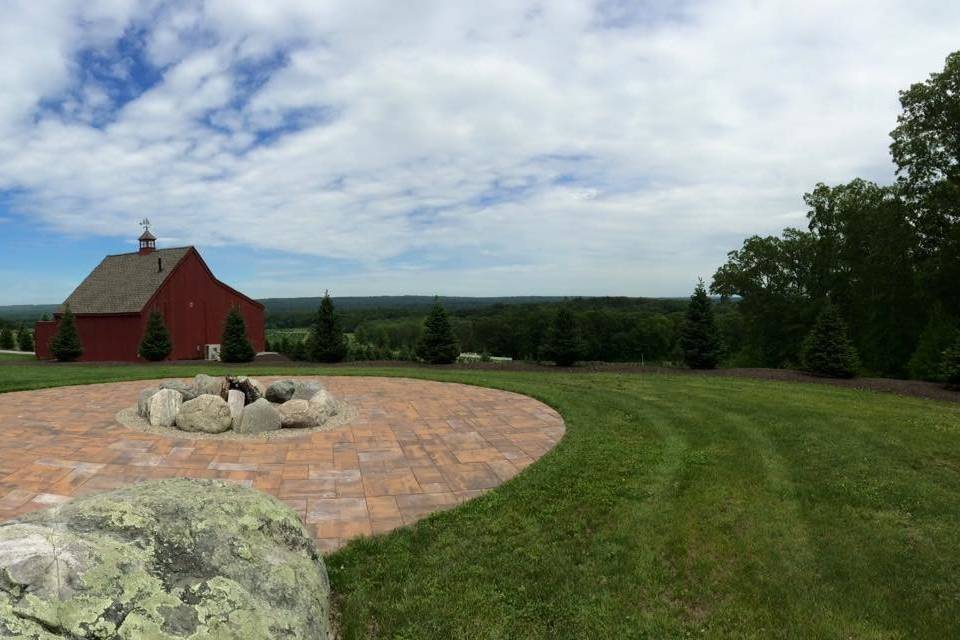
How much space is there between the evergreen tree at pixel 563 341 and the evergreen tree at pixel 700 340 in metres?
3.14

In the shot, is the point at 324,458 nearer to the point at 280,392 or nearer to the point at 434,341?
the point at 280,392

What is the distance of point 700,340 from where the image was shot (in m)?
15.1

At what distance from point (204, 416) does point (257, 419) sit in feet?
2.27

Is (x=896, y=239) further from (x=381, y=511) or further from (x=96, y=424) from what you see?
(x=96, y=424)

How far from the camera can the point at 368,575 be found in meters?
3.46

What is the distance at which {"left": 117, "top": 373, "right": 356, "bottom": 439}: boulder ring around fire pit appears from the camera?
698 centimetres

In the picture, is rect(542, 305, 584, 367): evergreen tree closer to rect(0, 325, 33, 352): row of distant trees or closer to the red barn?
the red barn

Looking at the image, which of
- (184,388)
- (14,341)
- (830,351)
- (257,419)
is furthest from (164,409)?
→ (14,341)

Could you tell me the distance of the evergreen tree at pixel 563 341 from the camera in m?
15.6

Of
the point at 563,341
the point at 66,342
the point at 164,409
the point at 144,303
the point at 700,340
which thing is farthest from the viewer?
the point at 144,303

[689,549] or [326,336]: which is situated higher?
[326,336]

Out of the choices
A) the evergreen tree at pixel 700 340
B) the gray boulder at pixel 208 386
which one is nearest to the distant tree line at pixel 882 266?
the evergreen tree at pixel 700 340

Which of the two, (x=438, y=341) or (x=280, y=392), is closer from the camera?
(x=280, y=392)

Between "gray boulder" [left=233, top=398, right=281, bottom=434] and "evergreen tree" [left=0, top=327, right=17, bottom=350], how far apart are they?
126ft
